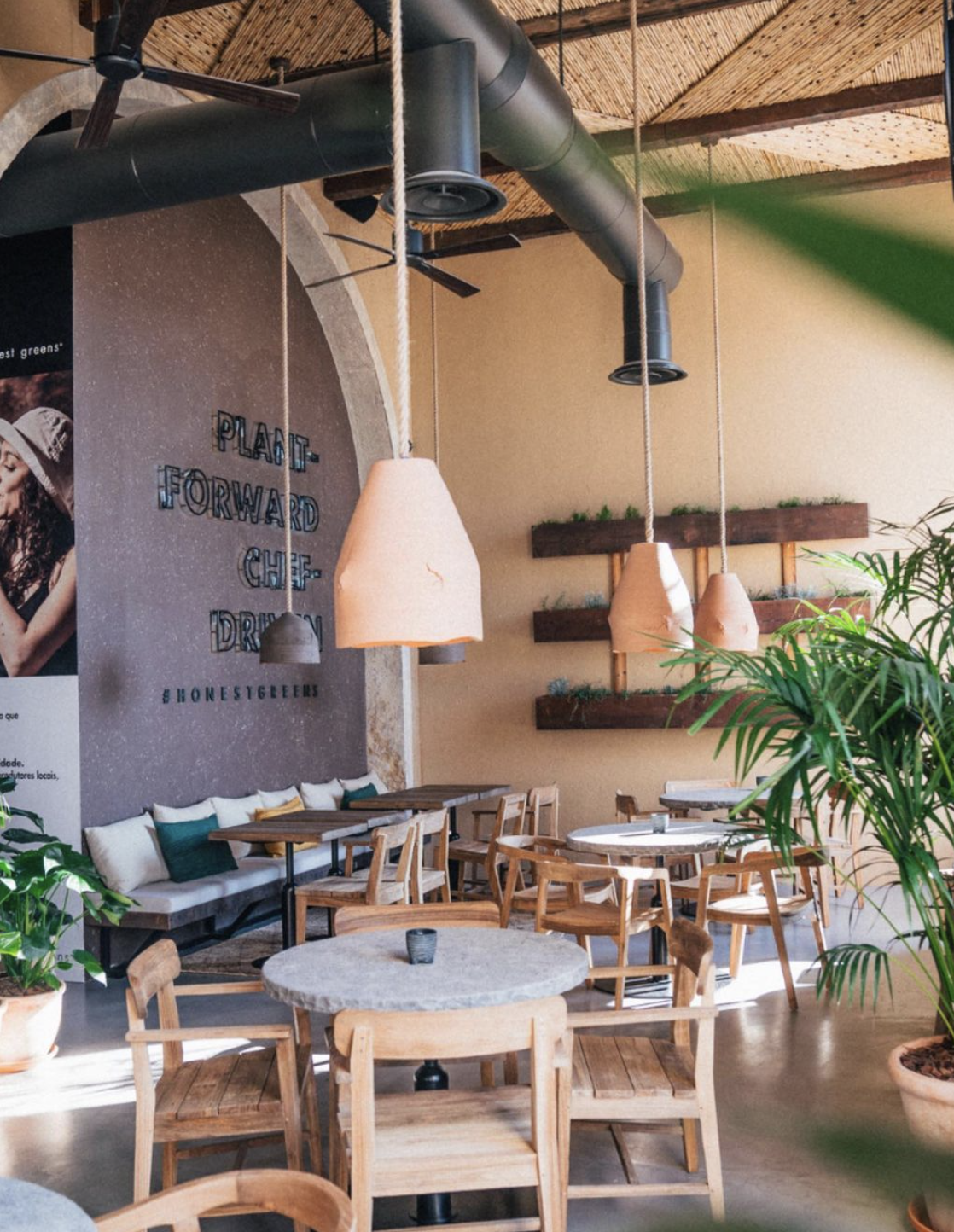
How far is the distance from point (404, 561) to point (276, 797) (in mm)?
5813

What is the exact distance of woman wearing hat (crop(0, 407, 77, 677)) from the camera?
6.47 meters

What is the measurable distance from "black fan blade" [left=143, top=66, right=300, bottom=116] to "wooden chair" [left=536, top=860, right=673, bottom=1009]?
116 inches

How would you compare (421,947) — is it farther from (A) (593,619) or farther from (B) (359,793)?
(A) (593,619)

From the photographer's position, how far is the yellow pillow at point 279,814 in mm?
7555

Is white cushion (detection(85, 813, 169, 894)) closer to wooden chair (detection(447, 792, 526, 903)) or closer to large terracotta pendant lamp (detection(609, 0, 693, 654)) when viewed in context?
wooden chair (detection(447, 792, 526, 903))

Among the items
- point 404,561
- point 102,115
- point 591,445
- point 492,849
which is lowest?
point 492,849

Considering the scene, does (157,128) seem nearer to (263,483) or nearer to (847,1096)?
(263,483)

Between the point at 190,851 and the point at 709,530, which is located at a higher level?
the point at 709,530

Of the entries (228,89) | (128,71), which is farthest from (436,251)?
(128,71)

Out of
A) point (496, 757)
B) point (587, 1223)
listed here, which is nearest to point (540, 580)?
point (496, 757)

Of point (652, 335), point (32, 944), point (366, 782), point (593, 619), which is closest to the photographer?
point (32, 944)

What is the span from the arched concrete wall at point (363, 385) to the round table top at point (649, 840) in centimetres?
357

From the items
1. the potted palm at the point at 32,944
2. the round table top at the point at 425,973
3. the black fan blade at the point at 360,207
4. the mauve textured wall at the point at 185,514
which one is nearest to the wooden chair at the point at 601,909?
the round table top at the point at 425,973

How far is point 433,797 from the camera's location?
7984 millimetres
